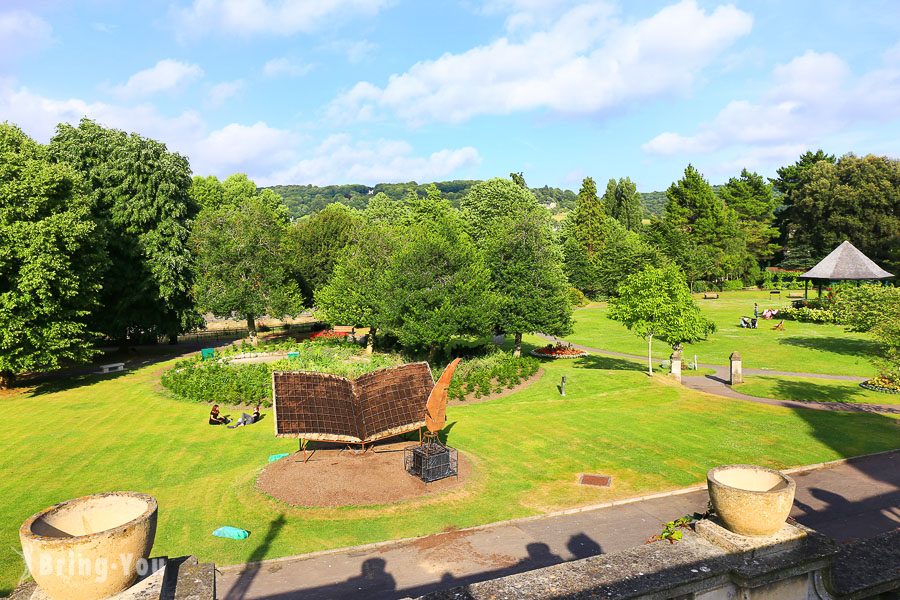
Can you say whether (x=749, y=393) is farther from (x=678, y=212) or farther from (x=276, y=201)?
(x=276, y=201)

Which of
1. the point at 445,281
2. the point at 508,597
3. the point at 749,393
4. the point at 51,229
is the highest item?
the point at 51,229

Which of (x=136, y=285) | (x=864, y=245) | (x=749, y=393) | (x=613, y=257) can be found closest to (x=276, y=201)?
(x=136, y=285)

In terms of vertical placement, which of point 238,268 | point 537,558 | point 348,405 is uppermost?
point 238,268

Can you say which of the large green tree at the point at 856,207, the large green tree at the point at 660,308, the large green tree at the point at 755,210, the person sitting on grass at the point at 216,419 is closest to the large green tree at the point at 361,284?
the person sitting on grass at the point at 216,419

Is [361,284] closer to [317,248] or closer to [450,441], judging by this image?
[317,248]

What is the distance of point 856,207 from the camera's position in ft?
262

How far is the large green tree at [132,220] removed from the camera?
43.7 meters

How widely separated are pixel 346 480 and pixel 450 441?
5989mm

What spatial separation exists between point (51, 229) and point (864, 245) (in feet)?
310

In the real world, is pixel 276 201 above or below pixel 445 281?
above

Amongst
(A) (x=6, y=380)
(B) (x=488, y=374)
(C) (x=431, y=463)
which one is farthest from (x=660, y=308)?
(A) (x=6, y=380)

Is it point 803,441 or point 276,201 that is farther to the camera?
point 276,201

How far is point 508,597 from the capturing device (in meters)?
6.82

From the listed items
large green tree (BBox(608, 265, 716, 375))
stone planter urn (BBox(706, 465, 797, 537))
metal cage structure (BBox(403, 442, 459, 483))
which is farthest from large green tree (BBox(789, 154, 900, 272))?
stone planter urn (BBox(706, 465, 797, 537))
